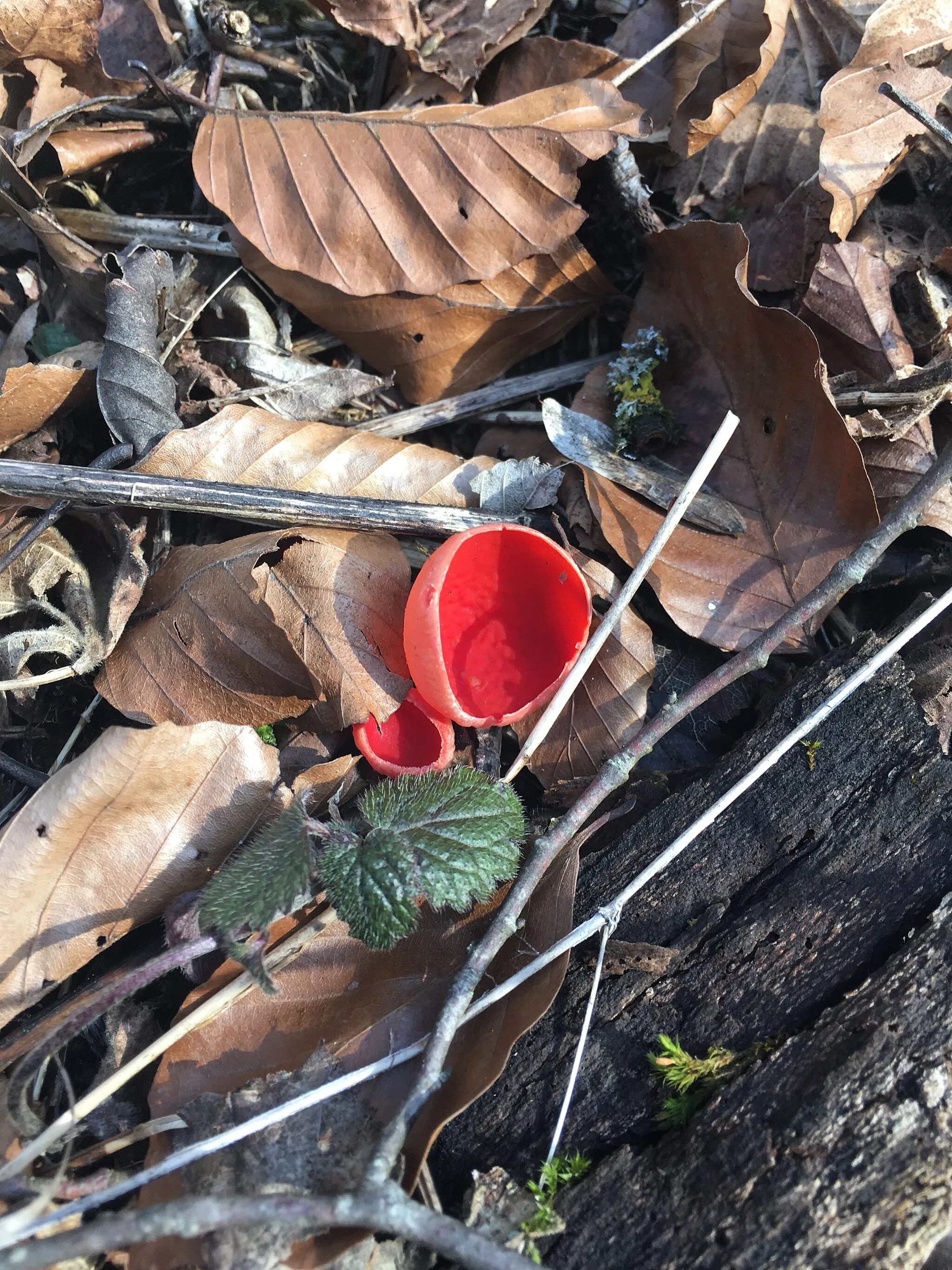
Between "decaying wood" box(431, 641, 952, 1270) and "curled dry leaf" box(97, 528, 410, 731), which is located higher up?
"curled dry leaf" box(97, 528, 410, 731)

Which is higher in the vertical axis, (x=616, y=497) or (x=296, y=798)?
(x=616, y=497)

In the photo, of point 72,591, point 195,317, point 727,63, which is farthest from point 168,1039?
point 727,63

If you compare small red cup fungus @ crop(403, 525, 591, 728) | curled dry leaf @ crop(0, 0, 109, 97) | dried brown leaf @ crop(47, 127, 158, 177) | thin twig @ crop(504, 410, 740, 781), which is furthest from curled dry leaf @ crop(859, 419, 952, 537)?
curled dry leaf @ crop(0, 0, 109, 97)

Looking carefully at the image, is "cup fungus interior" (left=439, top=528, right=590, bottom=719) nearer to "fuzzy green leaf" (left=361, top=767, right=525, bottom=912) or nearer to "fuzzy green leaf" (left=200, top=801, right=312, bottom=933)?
"fuzzy green leaf" (left=361, top=767, right=525, bottom=912)

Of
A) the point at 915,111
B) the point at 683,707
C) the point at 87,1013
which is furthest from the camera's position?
the point at 915,111

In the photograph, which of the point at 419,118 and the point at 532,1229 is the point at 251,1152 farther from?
the point at 419,118

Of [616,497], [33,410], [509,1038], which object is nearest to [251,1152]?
[509,1038]

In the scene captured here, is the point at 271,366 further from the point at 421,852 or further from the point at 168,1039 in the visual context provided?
the point at 168,1039
